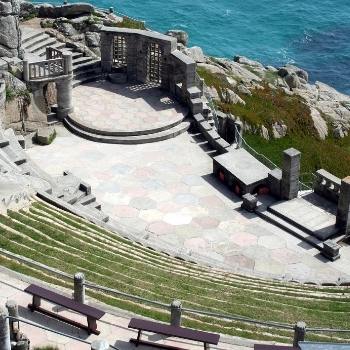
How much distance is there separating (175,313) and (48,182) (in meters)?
13.4

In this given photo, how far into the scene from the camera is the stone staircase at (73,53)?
142 feet

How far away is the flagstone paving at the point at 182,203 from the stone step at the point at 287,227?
0.80ft

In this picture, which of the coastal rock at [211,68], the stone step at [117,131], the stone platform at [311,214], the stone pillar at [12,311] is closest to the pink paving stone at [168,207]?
the stone platform at [311,214]

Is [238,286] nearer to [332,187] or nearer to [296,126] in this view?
[332,187]

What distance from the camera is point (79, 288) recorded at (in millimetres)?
20438

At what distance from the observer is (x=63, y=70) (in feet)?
128

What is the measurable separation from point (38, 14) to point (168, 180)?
21261mm

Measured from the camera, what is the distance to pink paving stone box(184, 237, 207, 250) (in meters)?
30.9

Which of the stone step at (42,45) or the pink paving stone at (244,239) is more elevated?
the stone step at (42,45)

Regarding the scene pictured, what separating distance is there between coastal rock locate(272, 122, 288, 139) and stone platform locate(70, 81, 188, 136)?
1066 centimetres

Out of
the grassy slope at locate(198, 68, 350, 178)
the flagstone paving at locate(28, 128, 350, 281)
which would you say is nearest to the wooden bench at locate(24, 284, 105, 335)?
the flagstone paving at locate(28, 128, 350, 281)

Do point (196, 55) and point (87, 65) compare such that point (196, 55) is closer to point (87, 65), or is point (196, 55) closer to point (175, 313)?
point (87, 65)

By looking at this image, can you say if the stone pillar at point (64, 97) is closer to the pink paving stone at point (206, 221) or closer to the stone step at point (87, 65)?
the stone step at point (87, 65)

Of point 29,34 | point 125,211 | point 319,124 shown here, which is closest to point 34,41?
point 29,34
